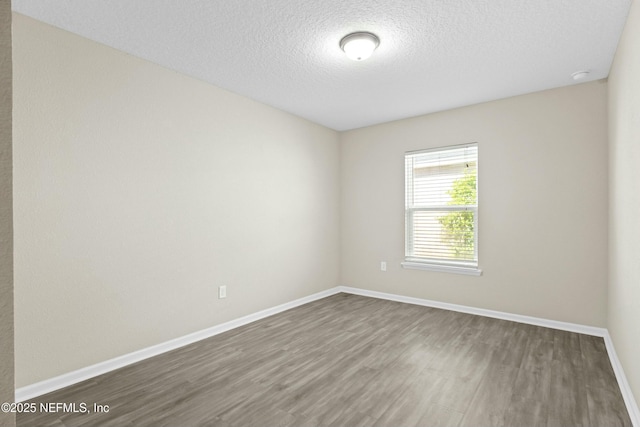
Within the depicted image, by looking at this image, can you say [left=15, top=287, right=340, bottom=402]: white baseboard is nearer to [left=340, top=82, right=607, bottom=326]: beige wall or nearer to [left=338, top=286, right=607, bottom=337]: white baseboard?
[left=338, top=286, right=607, bottom=337]: white baseboard

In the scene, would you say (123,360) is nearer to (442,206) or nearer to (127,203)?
(127,203)

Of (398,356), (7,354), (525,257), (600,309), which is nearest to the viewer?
(7,354)

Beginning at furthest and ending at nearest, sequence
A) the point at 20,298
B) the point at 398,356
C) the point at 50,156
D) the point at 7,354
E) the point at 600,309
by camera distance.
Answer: the point at 600,309 → the point at 398,356 → the point at 50,156 → the point at 20,298 → the point at 7,354

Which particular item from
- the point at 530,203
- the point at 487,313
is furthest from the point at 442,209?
the point at 487,313

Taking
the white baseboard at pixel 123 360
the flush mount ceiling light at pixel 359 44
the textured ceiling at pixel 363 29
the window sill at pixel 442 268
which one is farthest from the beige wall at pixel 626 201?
the white baseboard at pixel 123 360

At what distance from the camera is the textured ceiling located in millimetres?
2164

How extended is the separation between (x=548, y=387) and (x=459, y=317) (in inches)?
62.1

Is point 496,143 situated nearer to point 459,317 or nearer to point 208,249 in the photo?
point 459,317

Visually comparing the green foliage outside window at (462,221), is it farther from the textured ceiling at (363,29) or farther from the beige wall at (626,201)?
the beige wall at (626,201)

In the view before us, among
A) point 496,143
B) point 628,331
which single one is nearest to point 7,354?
point 628,331

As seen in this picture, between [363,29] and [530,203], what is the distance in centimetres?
269

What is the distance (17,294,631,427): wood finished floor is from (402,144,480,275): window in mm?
1014

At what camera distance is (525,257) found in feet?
12.1

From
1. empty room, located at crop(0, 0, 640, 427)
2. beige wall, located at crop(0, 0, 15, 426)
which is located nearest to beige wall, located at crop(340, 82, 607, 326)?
empty room, located at crop(0, 0, 640, 427)
